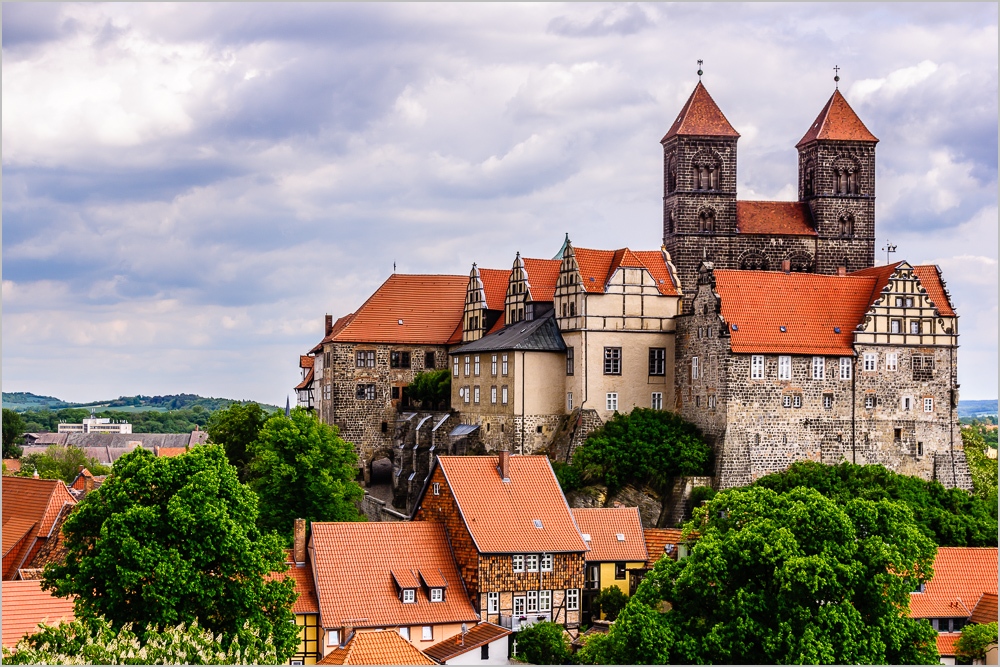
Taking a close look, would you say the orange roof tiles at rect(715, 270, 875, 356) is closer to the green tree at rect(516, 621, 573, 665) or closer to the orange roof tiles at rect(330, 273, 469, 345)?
the green tree at rect(516, 621, 573, 665)

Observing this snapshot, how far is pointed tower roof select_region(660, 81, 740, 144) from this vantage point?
7500 cm

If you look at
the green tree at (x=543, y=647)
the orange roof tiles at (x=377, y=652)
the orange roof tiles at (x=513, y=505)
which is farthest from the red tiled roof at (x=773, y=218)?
the orange roof tiles at (x=377, y=652)

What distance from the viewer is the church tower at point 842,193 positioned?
76500 mm

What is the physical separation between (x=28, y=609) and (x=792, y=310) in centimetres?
3306

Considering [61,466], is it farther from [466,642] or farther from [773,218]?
[466,642]

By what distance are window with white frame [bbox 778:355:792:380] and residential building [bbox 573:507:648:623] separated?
30.2ft

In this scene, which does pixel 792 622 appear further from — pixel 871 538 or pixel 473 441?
pixel 473 441

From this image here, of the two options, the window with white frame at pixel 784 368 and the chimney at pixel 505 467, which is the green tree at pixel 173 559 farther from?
the window with white frame at pixel 784 368

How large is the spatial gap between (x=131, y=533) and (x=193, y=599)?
2.19m

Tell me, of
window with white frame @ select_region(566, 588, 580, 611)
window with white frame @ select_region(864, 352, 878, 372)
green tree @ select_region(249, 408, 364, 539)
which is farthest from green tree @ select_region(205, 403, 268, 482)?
window with white frame @ select_region(864, 352, 878, 372)

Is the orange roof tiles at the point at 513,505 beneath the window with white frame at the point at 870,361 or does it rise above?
beneath

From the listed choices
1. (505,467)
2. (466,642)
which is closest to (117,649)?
(466,642)

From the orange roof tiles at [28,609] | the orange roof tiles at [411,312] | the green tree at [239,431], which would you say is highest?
Result: the orange roof tiles at [411,312]

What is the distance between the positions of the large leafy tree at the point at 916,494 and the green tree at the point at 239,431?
26.9 meters
